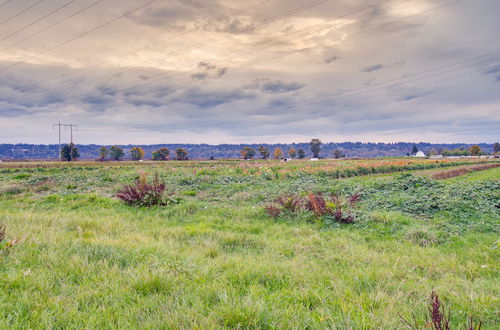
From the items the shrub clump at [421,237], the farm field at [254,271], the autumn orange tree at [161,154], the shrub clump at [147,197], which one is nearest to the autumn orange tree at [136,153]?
the autumn orange tree at [161,154]

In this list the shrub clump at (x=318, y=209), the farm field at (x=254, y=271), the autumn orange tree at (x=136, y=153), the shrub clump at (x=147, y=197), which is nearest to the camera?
the farm field at (x=254, y=271)

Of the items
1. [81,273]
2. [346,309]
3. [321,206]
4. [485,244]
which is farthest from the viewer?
[321,206]

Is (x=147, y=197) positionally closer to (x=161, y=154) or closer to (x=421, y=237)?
(x=421, y=237)

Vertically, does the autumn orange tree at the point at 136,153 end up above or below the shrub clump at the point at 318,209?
above

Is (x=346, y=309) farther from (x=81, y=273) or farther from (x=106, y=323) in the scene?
(x=81, y=273)

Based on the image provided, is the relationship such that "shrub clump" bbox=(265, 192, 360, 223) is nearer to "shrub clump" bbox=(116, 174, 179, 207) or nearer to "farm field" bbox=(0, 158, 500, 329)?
"farm field" bbox=(0, 158, 500, 329)

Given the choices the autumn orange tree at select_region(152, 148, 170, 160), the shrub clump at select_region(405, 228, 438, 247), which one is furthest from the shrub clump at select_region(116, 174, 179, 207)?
the autumn orange tree at select_region(152, 148, 170, 160)

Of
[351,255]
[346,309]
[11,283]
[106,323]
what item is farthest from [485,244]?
[11,283]

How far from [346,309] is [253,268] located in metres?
1.64

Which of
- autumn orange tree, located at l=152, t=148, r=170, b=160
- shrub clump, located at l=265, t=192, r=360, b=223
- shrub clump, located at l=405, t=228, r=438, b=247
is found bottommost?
shrub clump, located at l=405, t=228, r=438, b=247

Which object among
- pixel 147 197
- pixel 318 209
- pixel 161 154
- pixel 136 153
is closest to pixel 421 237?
pixel 318 209

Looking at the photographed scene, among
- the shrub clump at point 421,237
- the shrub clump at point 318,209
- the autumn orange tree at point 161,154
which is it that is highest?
the autumn orange tree at point 161,154

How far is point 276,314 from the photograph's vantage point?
2.95 metres

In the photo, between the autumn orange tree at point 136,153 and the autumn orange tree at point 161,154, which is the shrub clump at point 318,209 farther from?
the autumn orange tree at point 136,153
